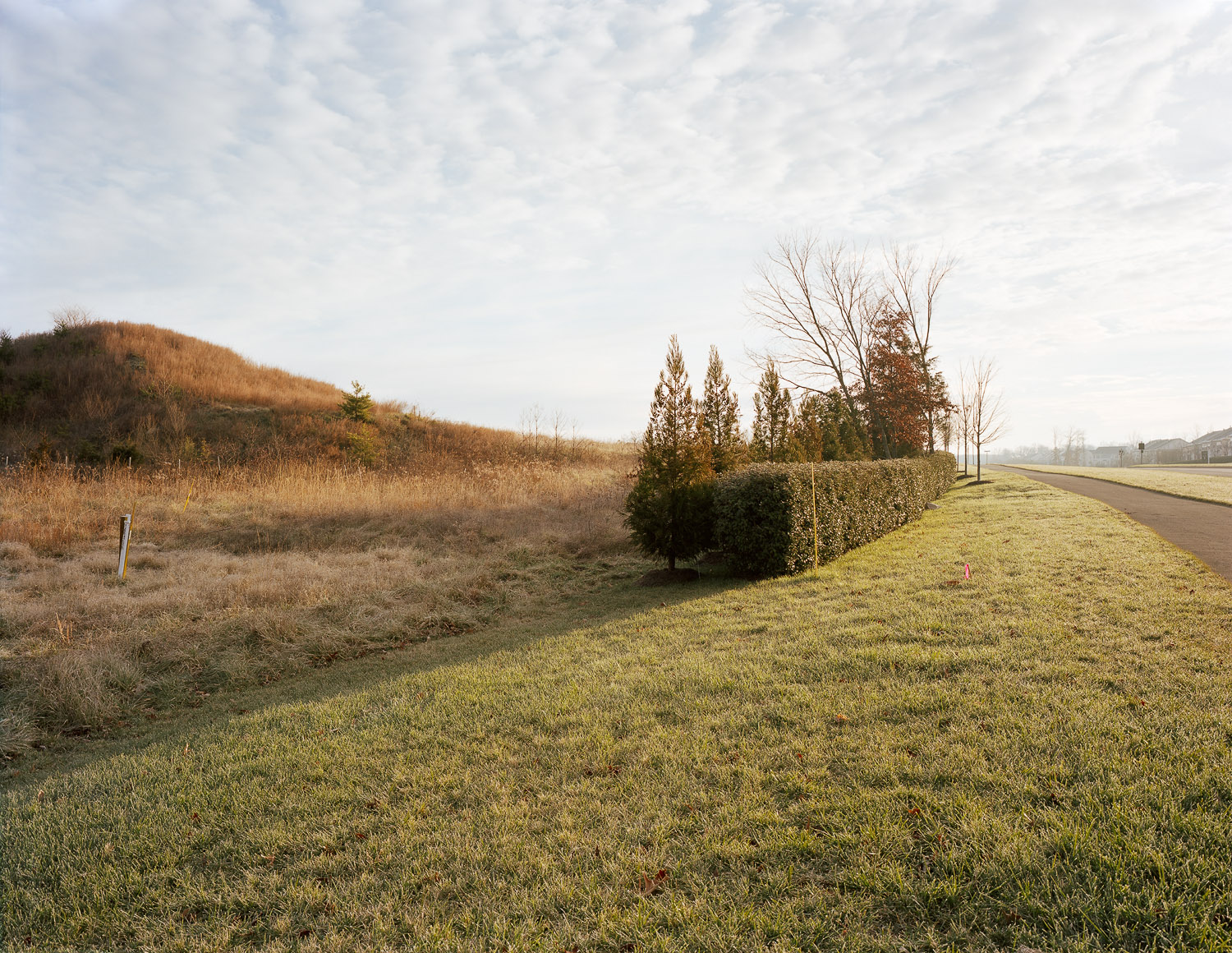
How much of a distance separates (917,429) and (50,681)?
99.3 ft

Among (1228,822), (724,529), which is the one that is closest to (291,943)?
(1228,822)

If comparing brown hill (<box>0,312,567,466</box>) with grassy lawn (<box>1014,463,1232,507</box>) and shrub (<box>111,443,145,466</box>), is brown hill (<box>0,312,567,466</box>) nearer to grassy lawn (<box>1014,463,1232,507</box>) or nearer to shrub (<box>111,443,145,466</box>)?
shrub (<box>111,443,145,466</box>)

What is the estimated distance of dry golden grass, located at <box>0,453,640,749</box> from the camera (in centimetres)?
638

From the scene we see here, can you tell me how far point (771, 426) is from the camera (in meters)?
18.0

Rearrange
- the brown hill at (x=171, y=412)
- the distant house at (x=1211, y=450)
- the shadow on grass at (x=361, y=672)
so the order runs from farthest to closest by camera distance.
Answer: the distant house at (x=1211, y=450) → the brown hill at (x=171, y=412) → the shadow on grass at (x=361, y=672)

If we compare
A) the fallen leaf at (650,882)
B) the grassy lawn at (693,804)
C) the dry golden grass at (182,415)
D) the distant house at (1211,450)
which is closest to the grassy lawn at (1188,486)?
the grassy lawn at (693,804)

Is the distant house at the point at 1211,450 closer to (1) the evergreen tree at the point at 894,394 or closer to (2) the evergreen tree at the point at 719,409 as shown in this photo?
(1) the evergreen tree at the point at 894,394

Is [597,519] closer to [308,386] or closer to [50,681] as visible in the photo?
[50,681]

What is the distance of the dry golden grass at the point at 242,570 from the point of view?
6383mm

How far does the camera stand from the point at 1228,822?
276cm

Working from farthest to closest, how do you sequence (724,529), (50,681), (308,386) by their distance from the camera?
(308,386), (724,529), (50,681)

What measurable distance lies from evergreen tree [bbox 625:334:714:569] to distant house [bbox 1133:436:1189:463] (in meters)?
62.8

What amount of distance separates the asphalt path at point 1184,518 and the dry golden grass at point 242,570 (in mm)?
9186

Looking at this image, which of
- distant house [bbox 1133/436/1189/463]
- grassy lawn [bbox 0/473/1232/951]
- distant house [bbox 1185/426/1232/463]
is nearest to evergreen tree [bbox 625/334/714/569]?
grassy lawn [bbox 0/473/1232/951]
